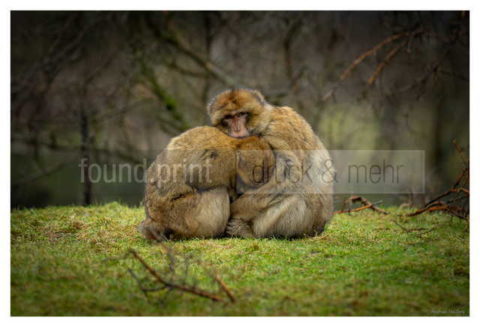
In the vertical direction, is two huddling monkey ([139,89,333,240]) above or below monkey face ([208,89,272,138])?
below

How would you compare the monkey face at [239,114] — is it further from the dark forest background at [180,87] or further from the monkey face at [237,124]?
the dark forest background at [180,87]

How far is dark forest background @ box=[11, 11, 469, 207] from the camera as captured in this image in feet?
39.1

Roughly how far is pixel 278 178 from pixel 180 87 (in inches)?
317

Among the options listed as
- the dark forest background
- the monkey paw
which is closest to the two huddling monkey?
the monkey paw

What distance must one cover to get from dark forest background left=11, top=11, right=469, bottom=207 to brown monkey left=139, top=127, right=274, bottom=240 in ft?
18.5

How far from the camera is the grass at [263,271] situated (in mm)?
4086

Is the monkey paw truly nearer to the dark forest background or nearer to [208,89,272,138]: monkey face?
[208,89,272,138]: monkey face

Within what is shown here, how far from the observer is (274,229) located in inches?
255

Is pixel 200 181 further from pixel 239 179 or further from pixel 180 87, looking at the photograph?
pixel 180 87

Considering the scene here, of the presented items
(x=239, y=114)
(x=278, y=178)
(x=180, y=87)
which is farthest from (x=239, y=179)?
(x=180, y=87)

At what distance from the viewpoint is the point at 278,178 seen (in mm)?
6426

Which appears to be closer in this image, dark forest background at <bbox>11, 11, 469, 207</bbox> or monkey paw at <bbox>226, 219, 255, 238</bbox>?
monkey paw at <bbox>226, 219, 255, 238</bbox>

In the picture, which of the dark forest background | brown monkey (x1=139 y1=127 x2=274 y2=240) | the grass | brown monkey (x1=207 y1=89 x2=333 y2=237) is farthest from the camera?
the dark forest background

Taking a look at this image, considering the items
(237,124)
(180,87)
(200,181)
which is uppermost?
(180,87)
